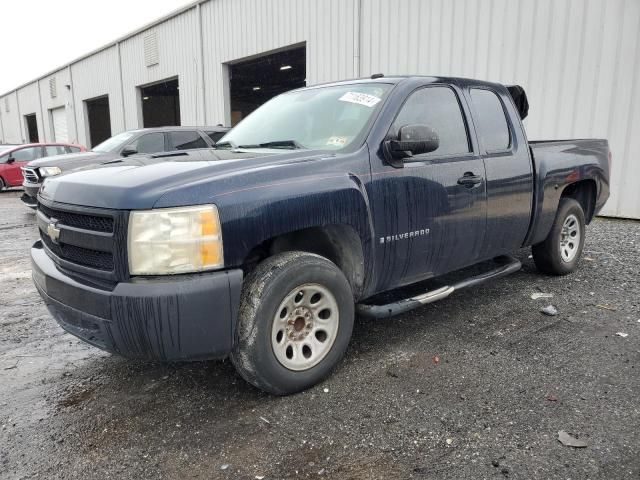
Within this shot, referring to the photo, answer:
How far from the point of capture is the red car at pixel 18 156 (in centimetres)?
1511

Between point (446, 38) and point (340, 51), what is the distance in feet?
10.0

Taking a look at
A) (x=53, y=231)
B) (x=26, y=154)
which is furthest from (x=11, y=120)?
(x=53, y=231)

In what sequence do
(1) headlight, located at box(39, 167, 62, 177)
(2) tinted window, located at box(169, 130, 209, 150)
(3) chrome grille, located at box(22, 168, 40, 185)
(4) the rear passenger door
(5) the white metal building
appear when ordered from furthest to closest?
1. (2) tinted window, located at box(169, 130, 209, 150)
2. (3) chrome grille, located at box(22, 168, 40, 185)
3. (1) headlight, located at box(39, 167, 62, 177)
4. (5) the white metal building
5. (4) the rear passenger door

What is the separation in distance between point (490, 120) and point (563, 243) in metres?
1.84

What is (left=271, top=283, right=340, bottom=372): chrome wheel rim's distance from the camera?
2.80 metres

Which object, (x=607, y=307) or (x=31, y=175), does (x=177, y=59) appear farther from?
(x=607, y=307)

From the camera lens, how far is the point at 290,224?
275 cm

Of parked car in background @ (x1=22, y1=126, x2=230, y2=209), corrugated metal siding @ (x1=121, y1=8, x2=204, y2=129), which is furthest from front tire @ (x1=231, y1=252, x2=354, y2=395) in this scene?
corrugated metal siding @ (x1=121, y1=8, x2=204, y2=129)

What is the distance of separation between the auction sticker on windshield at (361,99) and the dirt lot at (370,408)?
1.70 m

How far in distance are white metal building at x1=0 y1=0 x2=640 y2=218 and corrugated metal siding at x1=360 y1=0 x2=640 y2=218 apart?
2 cm

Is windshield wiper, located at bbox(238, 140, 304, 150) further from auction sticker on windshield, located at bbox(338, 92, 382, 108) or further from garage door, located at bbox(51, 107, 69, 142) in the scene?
garage door, located at bbox(51, 107, 69, 142)

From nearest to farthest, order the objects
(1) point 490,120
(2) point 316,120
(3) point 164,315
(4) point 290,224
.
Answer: (3) point 164,315, (4) point 290,224, (2) point 316,120, (1) point 490,120

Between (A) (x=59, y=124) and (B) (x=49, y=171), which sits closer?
(B) (x=49, y=171)

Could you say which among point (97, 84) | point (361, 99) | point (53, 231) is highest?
point (97, 84)
